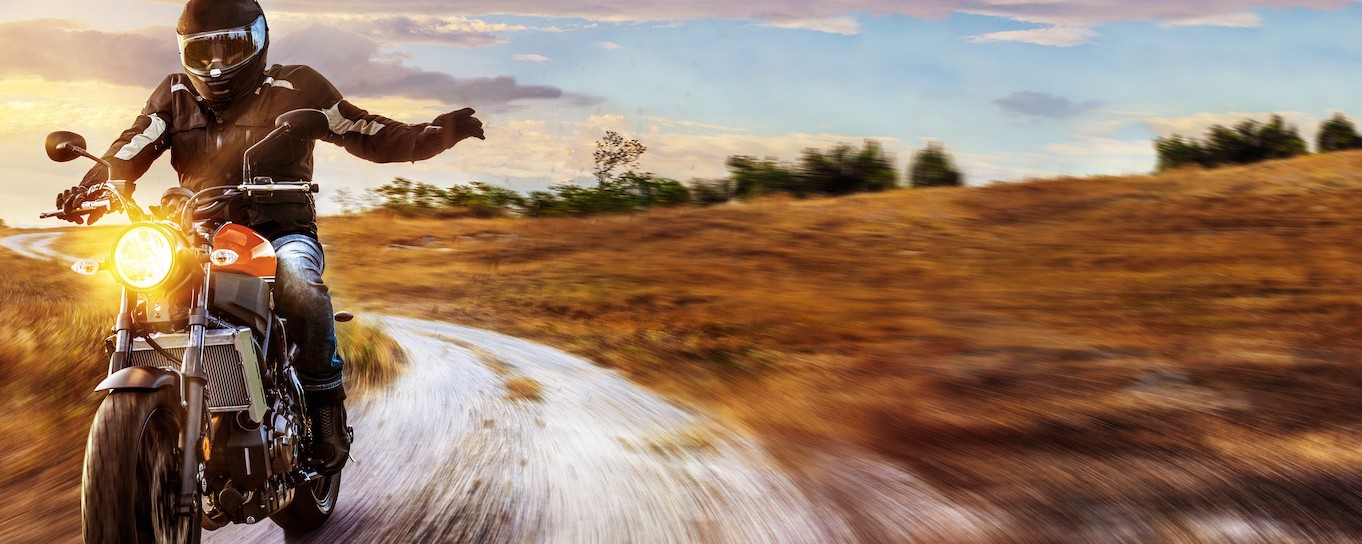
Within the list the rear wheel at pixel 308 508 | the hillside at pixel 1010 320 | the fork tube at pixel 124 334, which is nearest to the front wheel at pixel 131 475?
the fork tube at pixel 124 334

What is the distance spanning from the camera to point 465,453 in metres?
6.29

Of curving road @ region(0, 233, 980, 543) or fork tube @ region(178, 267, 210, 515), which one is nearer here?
fork tube @ region(178, 267, 210, 515)

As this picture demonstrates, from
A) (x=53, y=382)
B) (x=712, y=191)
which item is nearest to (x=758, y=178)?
(x=712, y=191)

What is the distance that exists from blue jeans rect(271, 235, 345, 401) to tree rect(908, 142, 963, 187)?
26373 mm

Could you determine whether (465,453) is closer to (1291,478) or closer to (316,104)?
(316,104)

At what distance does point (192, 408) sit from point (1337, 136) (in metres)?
31.2

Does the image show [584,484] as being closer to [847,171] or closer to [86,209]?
[86,209]

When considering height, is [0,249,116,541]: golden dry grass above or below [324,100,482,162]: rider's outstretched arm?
below

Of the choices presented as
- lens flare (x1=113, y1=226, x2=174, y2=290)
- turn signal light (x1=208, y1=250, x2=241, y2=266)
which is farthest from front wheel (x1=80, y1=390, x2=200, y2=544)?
turn signal light (x1=208, y1=250, x2=241, y2=266)

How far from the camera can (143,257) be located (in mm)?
3631

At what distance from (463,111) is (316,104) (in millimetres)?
733

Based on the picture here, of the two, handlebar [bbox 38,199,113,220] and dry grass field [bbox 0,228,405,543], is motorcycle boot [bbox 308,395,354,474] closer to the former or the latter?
dry grass field [bbox 0,228,405,543]

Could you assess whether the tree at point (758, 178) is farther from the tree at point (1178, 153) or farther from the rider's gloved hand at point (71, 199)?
the rider's gloved hand at point (71, 199)

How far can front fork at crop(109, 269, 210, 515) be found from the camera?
372 centimetres
